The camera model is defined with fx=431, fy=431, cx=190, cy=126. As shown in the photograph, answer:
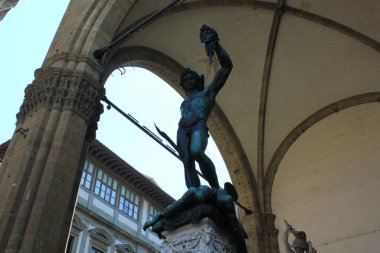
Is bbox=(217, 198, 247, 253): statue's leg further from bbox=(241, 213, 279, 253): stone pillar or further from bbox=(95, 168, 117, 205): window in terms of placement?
bbox=(95, 168, 117, 205): window

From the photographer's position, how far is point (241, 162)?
39.2ft

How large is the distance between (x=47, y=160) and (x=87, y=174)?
456 inches

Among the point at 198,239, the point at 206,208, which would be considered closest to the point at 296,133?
the point at 206,208

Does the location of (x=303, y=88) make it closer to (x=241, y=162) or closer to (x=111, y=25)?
(x=241, y=162)

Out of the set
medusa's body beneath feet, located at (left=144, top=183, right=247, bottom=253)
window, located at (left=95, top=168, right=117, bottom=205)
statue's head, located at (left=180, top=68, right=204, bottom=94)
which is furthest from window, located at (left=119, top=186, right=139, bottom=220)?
medusa's body beneath feet, located at (left=144, top=183, right=247, bottom=253)

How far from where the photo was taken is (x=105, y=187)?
59.3 ft

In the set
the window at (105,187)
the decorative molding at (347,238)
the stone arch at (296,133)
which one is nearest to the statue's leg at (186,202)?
the decorative molding at (347,238)

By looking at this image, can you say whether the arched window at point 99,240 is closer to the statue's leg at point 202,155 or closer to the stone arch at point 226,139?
the stone arch at point 226,139

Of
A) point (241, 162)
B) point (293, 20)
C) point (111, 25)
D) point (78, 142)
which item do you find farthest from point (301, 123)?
point (78, 142)

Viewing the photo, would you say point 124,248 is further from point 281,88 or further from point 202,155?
point 202,155

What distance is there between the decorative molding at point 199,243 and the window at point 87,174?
14.6 metres

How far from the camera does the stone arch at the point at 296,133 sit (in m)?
11.4

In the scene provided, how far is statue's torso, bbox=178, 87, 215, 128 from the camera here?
3287mm

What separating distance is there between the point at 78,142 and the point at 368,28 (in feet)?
24.8
